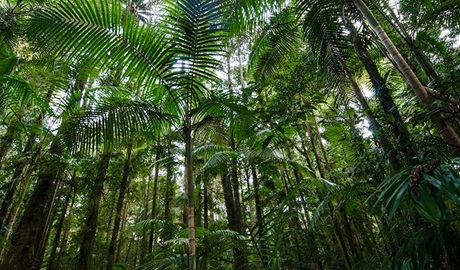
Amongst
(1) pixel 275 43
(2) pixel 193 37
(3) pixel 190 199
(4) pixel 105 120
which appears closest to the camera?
(3) pixel 190 199

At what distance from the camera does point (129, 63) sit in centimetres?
241

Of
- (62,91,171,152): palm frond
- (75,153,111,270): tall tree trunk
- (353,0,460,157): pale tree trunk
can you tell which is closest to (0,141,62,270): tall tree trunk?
(75,153,111,270): tall tree trunk

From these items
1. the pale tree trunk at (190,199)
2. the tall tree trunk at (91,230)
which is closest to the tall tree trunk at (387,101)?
the pale tree trunk at (190,199)

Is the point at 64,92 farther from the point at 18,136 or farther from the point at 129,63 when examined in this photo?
the point at 18,136

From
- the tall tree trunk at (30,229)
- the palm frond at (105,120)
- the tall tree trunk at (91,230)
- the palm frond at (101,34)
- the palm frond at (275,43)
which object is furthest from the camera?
the tall tree trunk at (91,230)

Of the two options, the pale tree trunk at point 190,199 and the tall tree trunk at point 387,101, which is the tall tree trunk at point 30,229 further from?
the tall tree trunk at point 387,101

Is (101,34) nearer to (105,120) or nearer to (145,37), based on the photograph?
(145,37)

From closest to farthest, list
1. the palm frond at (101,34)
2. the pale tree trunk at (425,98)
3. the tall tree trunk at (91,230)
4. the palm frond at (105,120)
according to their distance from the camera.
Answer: the pale tree trunk at (425,98)
the palm frond at (101,34)
the palm frond at (105,120)
the tall tree trunk at (91,230)

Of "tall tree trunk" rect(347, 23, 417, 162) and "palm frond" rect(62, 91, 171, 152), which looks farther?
"palm frond" rect(62, 91, 171, 152)

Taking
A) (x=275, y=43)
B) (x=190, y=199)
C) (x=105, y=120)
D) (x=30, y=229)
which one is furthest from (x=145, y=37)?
(x=30, y=229)

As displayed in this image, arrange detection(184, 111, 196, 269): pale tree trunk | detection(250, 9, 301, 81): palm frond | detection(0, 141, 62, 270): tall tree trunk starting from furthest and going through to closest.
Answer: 1. detection(0, 141, 62, 270): tall tree trunk
2. detection(250, 9, 301, 81): palm frond
3. detection(184, 111, 196, 269): pale tree trunk

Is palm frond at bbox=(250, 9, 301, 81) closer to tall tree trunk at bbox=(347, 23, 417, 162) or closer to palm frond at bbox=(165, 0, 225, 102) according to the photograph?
tall tree trunk at bbox=(347, 23, 417, 162)

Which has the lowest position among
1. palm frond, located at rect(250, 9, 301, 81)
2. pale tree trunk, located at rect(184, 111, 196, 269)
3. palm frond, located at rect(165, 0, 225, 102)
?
pale tree trunk, located at rect(184, 111, 196, 269)

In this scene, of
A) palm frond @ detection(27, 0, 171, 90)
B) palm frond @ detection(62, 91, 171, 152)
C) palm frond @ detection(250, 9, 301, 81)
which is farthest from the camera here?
palm frond @ detection(250, 9, 301, 81)
